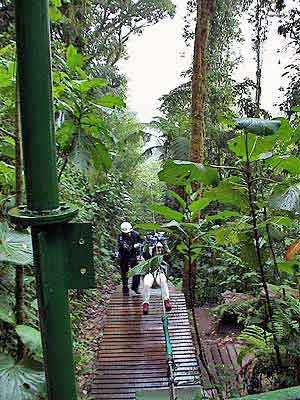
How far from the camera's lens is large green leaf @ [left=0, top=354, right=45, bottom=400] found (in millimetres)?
1170

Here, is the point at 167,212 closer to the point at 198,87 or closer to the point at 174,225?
the point at 174,225

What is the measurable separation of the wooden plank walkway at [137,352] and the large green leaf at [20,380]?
210 cm

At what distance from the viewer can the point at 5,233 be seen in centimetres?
134

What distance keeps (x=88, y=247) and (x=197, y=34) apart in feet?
22.2

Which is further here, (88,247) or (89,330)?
(89,330)

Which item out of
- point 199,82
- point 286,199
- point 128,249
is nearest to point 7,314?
point 286,199

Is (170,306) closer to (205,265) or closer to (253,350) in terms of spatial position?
(253,350)

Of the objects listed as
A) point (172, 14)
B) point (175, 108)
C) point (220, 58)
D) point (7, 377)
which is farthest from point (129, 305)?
point (172, 14)

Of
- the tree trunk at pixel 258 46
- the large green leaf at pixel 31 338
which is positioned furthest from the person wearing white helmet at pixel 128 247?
the tree trunk at pixel 258 46

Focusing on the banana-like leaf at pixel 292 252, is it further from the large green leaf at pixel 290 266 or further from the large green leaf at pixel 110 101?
the large green leaf at pixel 110 101

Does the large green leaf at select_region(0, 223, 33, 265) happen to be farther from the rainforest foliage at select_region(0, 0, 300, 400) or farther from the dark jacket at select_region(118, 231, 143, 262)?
the dark jacket at select_region(118, 231, 143, 262)

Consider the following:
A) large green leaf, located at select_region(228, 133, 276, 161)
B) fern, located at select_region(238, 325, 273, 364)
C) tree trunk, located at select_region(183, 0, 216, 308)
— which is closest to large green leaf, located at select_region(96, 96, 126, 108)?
large green leaf, located at select_region(228, 133, 276, 161)

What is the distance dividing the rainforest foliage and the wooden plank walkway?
1.52 ft

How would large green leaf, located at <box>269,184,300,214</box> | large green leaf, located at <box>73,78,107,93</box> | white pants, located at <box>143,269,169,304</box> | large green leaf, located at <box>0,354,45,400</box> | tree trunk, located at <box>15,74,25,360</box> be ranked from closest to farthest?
large green leaf, located at <box>0,354,45,400</box> < tree trunk, located at <box>15,74,25,360</box> < large green leaf, located at <box>269,184,300,214</box> < large green leaf, located at <box>73,78,107,93</box> < white pants, located at <box>143,269,169,304</box>
